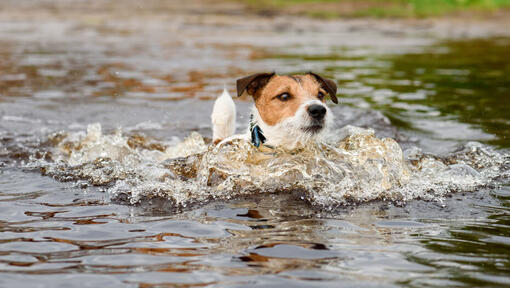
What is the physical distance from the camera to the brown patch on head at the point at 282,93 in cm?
527

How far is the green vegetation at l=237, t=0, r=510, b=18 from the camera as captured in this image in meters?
26.2

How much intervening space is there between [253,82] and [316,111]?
857 mm

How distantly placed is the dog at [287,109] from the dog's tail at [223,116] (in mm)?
407

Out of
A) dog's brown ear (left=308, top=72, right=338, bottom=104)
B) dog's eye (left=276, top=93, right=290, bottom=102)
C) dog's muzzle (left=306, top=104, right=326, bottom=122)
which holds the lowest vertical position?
dog's muzzle (left=306, top=104, right=326, bottom=122)

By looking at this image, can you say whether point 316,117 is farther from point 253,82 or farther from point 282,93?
point 253,82

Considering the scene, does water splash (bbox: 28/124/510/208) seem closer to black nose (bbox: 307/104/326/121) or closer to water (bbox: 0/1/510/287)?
water (bbox: 0/1/510/287)

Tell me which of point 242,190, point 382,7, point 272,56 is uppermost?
point 382,7

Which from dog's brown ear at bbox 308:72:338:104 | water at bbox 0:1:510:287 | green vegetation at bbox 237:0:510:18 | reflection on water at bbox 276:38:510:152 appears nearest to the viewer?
water at bbox 0:1:510:287

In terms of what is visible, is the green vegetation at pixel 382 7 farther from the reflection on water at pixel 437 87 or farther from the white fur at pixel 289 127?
the white fur at pixel 289 127

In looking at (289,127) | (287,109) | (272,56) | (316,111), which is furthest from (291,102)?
A: (272,56)

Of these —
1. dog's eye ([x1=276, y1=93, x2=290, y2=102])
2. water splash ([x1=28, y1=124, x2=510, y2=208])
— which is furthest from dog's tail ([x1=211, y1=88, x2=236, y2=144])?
dog's eye ([x1=276, y1=93, x2=290, y2=102])

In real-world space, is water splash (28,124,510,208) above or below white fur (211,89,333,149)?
below

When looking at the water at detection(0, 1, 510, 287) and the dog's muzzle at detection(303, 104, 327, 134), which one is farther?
the dog's muzzle at detection(303, 104, 327, 134)

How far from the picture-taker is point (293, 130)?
522 cm
